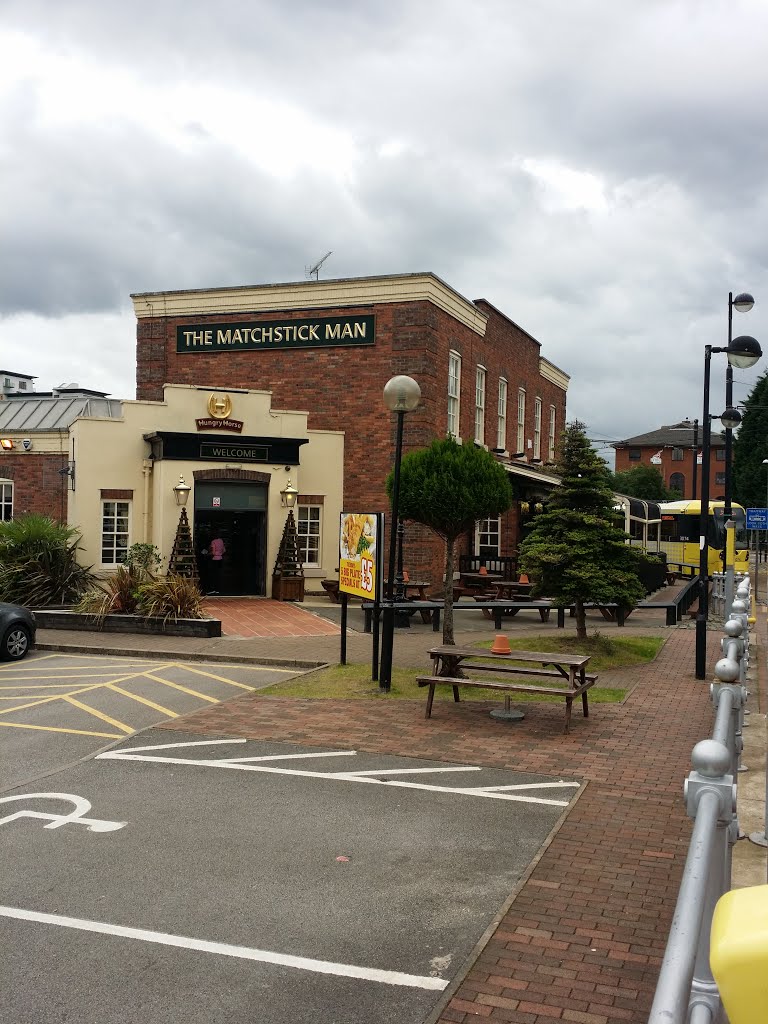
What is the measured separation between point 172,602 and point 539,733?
9.56 metres

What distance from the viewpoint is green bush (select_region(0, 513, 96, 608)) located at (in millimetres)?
19141

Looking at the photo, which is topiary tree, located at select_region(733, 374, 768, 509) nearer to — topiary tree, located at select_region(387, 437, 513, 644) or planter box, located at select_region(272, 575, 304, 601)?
planter box, located at select_region(272, 575, 304, 601)

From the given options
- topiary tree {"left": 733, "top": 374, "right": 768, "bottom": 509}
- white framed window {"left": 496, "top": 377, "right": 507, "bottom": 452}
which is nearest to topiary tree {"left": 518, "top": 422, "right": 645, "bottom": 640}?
white framed window {"left": 496, "top": 377, "right": 507, "bottom": 452}

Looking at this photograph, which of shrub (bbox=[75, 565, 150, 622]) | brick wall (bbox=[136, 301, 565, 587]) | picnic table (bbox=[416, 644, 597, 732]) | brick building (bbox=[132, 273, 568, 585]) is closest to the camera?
picnic table (bbox=[416, 644, 597, 732])

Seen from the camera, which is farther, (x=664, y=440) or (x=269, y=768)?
(x=664, y=440)

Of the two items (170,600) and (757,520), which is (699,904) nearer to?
(170,600)

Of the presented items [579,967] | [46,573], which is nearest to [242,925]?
[579,967]

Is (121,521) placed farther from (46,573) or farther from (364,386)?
(364,386)

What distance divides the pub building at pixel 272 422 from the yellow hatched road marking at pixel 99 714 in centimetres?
1102

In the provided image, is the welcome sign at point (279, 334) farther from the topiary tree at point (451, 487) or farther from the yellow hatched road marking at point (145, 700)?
the yellow hatched road marking at point (145, 700)

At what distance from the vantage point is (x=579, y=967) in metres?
4.64

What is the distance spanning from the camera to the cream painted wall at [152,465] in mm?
22766

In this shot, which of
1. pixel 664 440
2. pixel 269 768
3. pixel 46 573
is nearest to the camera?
pixel 269 768

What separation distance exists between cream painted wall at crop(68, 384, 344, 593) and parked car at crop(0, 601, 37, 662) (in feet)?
24.2
